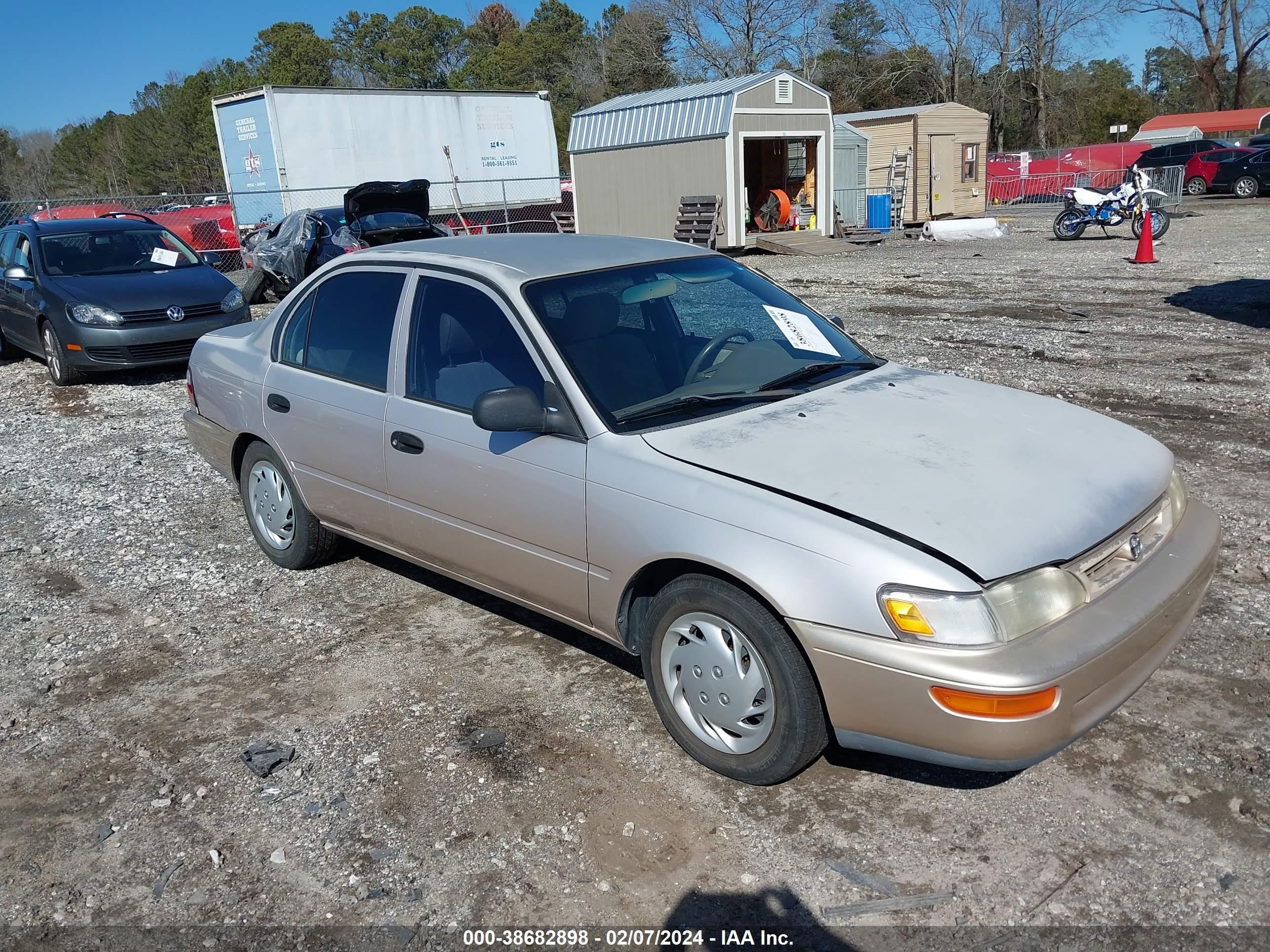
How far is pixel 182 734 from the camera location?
3.87 meters

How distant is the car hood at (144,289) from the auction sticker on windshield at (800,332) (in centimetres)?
809

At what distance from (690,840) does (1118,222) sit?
21.6 metres

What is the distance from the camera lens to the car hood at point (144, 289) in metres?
10.2

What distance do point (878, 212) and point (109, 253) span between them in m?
19.8

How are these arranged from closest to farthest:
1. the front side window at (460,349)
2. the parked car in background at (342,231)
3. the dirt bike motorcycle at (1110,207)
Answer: the front side window at (460,349), the parked car in background at (342,231), the dirt bike motorcycle at (1110,207)

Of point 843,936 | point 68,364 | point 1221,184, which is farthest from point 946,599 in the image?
point 1221,184

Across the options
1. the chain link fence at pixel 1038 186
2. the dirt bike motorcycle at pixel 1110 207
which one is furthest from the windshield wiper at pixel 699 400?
the chain link fence at pixel 1038 186

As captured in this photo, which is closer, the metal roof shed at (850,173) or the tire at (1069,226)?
the tire at (1069,226)

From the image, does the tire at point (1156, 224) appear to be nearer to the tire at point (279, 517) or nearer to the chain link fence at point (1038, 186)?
the chain link fence at point (1038, 186)

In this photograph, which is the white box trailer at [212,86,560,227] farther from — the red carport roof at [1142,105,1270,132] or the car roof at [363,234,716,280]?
the red carport roof at [1142,105,1270,132]

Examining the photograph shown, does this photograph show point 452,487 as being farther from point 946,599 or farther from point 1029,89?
point 1029,89

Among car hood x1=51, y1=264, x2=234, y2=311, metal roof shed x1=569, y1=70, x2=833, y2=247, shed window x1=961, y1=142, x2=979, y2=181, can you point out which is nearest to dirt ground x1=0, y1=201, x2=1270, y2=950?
car hood x1=51, y1=264, x2=234, y2=311

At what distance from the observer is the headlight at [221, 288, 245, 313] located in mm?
10727

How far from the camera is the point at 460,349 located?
13.5 feet
